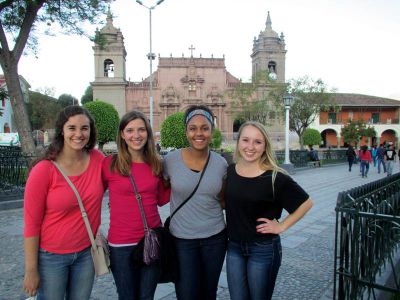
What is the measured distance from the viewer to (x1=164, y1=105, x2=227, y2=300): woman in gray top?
254 centimetres

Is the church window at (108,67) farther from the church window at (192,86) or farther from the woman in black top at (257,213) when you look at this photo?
the woman in black top at (257,213)

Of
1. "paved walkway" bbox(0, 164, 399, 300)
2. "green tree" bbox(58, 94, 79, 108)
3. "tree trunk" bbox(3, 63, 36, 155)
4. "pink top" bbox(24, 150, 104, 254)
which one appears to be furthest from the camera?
"green tree" bbox(58, 94, 79, 108)

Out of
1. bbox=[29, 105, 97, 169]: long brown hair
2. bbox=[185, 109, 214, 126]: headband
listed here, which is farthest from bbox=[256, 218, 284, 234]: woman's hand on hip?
bbox=[29, 105, 97, 169]: long brown hair

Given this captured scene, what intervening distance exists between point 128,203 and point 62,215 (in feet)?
1.46

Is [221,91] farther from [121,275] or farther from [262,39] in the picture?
[121,275]

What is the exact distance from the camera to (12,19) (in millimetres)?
12469

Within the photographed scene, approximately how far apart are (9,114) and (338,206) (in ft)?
160

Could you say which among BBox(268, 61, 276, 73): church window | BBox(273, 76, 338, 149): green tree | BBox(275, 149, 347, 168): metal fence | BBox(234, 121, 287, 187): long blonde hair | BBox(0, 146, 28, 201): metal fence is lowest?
BBox(275, 149, 347, 168): metal fence

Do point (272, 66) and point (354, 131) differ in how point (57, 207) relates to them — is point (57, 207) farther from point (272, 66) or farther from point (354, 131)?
point (272, 66)

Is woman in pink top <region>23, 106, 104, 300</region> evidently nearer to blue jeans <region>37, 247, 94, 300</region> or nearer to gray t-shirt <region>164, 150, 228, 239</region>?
blue jeans <region>37, 247, 94, 300</region>

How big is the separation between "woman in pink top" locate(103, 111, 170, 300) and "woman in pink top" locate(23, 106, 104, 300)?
126mm

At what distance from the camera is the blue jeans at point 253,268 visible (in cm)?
245

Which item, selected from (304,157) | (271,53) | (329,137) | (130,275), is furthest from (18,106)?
(329,137)

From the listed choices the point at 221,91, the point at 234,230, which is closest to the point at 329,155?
the point at 221,91
